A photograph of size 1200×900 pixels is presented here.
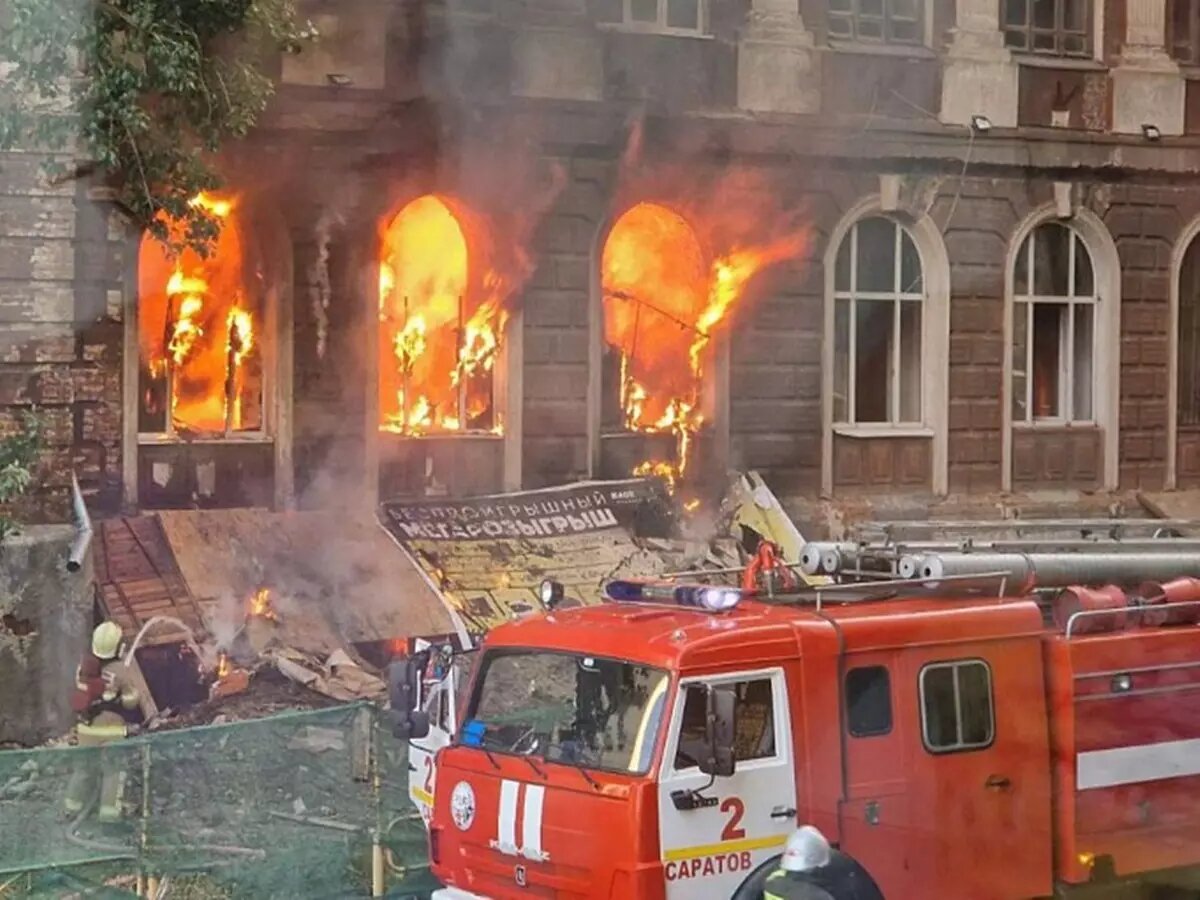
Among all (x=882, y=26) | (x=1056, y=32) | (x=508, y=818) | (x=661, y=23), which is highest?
(x=1056, y=32)

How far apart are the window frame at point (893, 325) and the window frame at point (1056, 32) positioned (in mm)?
2182

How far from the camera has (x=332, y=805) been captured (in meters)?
10.8

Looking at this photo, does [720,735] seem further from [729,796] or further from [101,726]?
[101,726]

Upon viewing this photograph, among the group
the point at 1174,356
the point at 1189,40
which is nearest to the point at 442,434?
the point at 1174,356

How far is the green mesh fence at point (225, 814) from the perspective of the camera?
964 centimetres

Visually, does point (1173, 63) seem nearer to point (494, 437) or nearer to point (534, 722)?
point (494, 437)

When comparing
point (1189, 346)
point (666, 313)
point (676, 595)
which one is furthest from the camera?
point (1189, 346)

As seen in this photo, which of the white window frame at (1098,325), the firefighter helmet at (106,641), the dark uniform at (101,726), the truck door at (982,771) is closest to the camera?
the truck door at (982,771)

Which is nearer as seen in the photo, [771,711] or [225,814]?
[771,711]

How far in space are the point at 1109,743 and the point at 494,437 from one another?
23.8 feet

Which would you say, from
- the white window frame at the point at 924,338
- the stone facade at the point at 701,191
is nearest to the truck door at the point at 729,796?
the stone facade at the point at 701,191

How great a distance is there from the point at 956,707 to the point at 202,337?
25.0 ft

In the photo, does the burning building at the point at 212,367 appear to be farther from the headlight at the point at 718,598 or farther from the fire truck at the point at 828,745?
the headlight at the point at 718,598

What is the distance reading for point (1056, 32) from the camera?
59.2 ft
